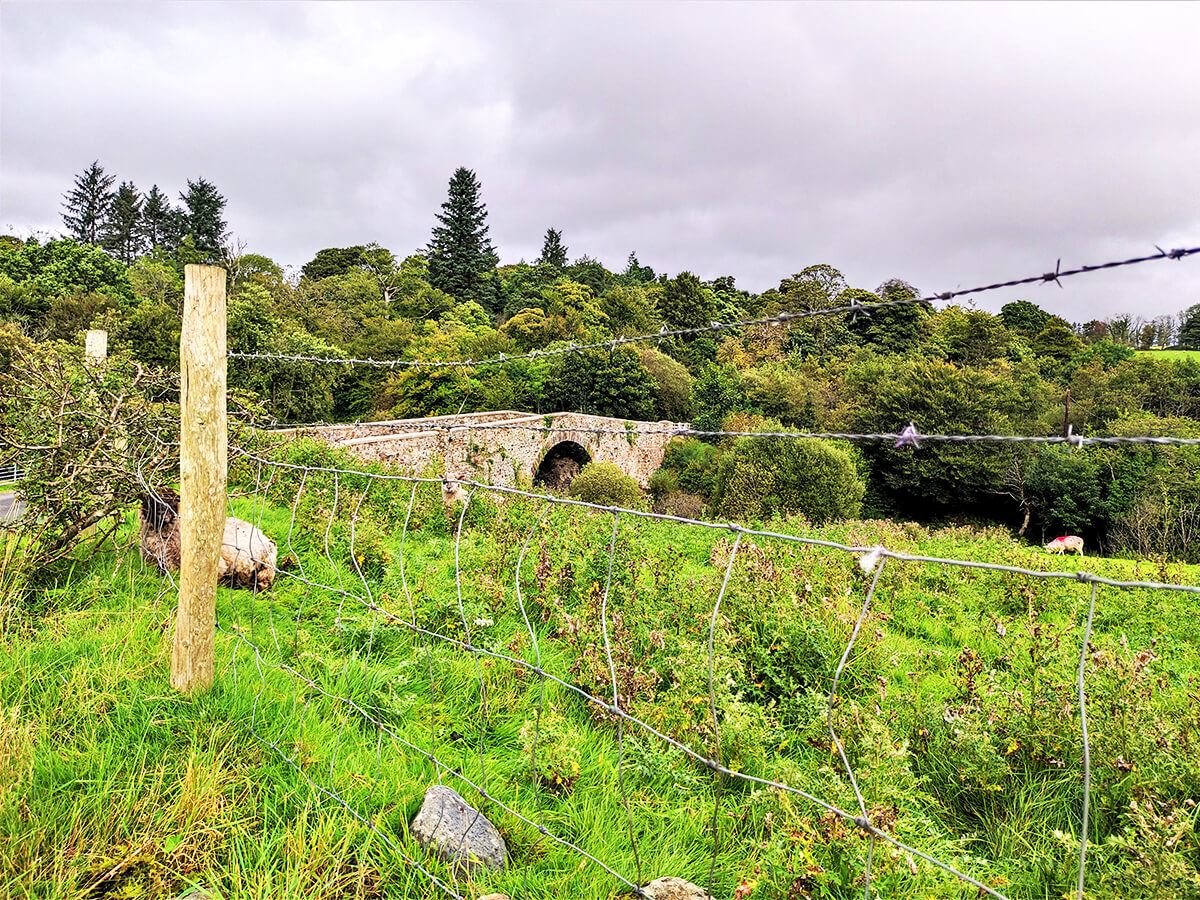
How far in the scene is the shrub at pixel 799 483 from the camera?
1752 centimetres

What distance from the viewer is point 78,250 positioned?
28.4 metres

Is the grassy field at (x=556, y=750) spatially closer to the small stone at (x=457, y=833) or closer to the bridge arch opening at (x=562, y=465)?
the small stone at (x=457, y=833)

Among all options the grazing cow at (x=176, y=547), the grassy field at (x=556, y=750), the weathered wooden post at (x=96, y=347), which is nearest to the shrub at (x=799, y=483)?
the grassy field at (x=556, y=750)

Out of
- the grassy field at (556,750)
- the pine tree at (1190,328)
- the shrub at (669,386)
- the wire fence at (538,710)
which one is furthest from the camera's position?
the shrub at (669,386)

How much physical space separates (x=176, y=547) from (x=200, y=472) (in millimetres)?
1689

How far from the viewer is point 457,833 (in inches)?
74.5

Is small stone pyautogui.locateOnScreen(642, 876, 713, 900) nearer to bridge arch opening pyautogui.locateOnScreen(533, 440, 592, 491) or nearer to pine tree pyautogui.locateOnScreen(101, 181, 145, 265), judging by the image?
bridge arch opening pyautogui.locateOnScreen(533, 440, 592, 491)

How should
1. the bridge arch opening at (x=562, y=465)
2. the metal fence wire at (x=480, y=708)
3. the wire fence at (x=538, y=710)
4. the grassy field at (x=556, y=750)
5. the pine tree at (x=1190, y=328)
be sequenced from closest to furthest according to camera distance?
the wire fence at (x=538, y=710)
the metal fence wire at (x=480, y=708)
the grassy field at (x=556, y=750)
the pine tree at (x=1190, y=328)
the bridge arch opening at (x=562, y=465)

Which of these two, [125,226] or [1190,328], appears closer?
[1190,328]

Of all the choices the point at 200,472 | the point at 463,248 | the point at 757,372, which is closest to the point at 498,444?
the point at 200,472

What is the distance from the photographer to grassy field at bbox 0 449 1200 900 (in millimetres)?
1801

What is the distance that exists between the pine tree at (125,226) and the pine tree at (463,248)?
2184 cm

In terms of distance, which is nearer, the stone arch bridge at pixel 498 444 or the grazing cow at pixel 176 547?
the grazing cow at pixel 176 547

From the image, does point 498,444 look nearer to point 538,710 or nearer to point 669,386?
point 669,386
